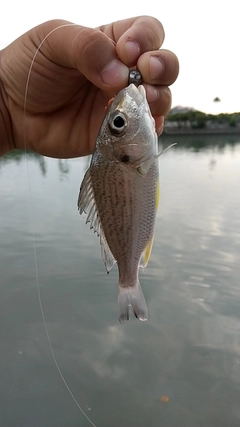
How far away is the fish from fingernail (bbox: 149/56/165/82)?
0.23 feet

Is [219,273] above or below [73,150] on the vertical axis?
below

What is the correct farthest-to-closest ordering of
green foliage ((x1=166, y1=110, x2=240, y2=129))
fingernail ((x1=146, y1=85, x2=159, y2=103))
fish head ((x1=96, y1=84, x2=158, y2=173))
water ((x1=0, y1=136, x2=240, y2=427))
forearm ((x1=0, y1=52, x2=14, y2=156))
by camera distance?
green foliage ((x1=166, y1=110, x2=240, y2=129)) → water ((x1=0, y1=136, x2=240, y2=427)) → forearm ((x1=0, y1=52, x2=14, y2=156)) → fingernail ((x1=146, y1=85, x2=159, y2=103)) → fish head ((x1=96, y1=84, x2=158, y2=173))

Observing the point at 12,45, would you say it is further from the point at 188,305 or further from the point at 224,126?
the point at 224,126

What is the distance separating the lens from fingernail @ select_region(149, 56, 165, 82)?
1.36 meters

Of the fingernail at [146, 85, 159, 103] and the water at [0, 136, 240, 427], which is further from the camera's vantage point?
the water at [0, 136, 240, 427]

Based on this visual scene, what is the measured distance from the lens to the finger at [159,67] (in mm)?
1372

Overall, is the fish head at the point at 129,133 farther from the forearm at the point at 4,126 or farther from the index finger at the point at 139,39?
the forearm at the point at 4,126

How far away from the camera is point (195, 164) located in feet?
60.5

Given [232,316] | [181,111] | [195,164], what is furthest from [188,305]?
[181,111]

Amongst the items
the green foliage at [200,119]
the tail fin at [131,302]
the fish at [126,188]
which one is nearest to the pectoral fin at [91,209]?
the fish at [126,188]

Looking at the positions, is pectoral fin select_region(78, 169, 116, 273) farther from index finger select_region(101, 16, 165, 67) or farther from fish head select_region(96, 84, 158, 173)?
index finger select_region(101, 16, 165, 67)

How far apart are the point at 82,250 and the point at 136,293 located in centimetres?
578

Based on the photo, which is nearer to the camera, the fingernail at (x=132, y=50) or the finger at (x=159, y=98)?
the fingernail at (x=132, y=50)

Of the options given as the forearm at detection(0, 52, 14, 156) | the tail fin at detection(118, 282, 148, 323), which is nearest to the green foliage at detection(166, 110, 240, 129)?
the forearm at detection(0, 52, 14, 156)
